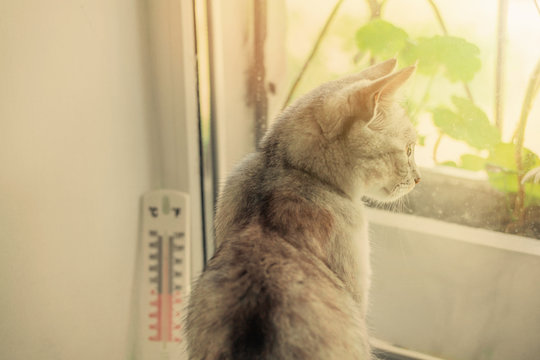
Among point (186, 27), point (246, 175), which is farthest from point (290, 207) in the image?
point (186, 27)

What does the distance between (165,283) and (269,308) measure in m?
0.66

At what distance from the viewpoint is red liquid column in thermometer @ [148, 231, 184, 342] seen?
3.84 ft

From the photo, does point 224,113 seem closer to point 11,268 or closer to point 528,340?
point 11,268

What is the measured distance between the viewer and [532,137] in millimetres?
861

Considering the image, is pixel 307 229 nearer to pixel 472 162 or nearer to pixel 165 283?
pixel 472 162

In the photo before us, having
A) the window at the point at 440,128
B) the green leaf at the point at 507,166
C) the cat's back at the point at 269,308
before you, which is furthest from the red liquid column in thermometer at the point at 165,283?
the green leaf at the point at 507,166

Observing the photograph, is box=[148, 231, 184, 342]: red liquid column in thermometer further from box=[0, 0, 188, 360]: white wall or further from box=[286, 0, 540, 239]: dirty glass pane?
box=[286, 0, 540, 239]: dirty glass pane

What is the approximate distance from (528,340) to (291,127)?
68cm

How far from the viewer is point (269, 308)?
0.58 meters

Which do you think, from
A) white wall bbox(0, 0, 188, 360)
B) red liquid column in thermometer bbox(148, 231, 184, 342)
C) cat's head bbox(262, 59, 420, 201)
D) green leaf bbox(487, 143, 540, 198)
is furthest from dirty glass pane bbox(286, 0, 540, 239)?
red liquid column in thermometer bbox(148, 231, 184, 342)

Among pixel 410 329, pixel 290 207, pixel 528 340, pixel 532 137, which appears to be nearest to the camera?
pixel 290 207

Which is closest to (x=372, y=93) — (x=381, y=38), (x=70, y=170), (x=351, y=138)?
Answer: (x=351, y=138)

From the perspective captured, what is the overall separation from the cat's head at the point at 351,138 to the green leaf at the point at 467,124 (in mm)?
124

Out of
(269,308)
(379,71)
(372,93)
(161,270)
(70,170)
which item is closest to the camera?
(269,308)
